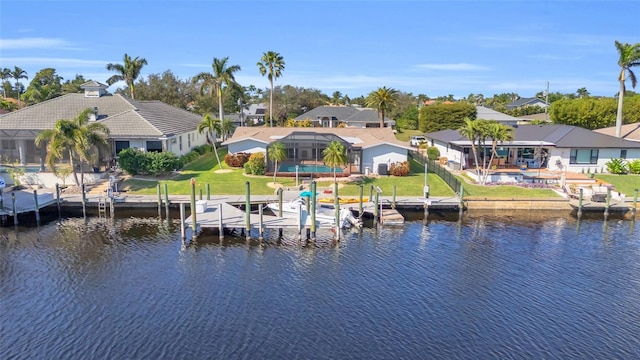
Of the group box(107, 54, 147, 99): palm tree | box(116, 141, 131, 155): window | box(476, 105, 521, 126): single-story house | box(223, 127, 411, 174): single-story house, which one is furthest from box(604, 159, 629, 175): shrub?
box(107, 54, 147, 99): palm tree

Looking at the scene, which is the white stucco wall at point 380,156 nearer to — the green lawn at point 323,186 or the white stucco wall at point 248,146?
the green lawn at point 323,186

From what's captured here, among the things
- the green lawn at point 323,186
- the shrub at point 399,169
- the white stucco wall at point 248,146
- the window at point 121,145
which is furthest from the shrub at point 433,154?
the window at point 121,145

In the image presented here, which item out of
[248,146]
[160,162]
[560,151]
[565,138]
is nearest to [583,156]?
[560,151]

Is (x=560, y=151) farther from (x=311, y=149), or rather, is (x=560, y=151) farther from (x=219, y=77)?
(x=219, y=77)

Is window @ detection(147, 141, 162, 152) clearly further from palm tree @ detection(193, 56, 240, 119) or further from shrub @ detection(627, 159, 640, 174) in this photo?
shrub @ detection(627, 159, 640, 174)

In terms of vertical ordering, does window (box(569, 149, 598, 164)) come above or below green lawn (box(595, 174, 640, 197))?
above

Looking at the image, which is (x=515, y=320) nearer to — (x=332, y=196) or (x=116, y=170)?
(x=332, y=196)

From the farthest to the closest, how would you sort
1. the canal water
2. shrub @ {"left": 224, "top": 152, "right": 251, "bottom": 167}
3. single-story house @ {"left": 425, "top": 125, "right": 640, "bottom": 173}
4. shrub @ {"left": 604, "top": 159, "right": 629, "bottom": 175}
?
shrub @ {"left": 224, "top": 152, "right": 251, "bottom": 167}, single-story house @ {"left": 425, "top": 125, "right": 640, "bottom": 173}, shrub @ {"left": 604, "top": 159, "right": 629, "bottom": 175}, the canal water
